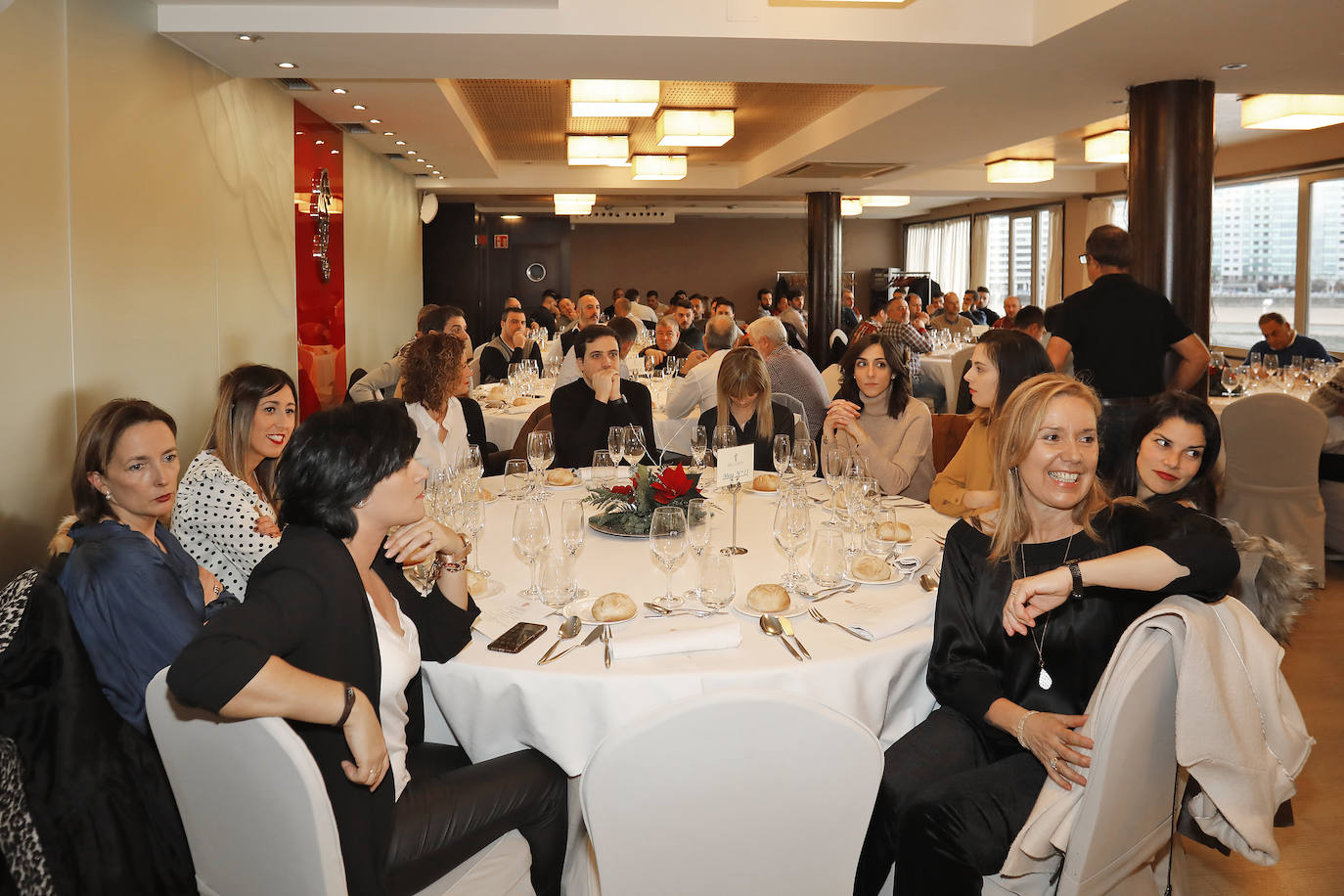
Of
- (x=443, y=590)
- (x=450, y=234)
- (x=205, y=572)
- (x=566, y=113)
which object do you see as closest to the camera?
(x=443, y=590)

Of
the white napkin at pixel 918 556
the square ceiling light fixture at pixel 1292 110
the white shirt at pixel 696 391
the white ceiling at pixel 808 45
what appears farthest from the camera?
the square ceiling light fixture at pixel 1292 110

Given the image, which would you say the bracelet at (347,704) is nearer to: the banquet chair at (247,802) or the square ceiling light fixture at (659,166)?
the banquet chair at (247,802)

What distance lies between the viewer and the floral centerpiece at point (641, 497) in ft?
9.79

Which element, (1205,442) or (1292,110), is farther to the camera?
(1292,110)

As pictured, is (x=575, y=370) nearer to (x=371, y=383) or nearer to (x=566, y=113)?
(x=371, y=383)

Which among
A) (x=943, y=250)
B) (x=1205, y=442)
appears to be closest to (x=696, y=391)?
(x=1205, y=442)

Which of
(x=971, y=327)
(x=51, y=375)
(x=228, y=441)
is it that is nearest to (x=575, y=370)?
(x=51, y=375)

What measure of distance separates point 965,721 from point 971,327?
11.7 meters

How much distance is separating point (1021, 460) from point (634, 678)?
1.05 metres

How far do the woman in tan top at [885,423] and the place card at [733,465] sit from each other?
0.99m

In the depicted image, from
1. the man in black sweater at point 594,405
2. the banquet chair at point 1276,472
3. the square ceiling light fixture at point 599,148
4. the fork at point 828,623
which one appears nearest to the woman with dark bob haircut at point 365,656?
the fork at point 828,623

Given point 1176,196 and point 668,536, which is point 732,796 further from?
point 1176,196

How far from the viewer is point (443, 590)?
7.41ft

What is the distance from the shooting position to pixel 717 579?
7.85 ft
